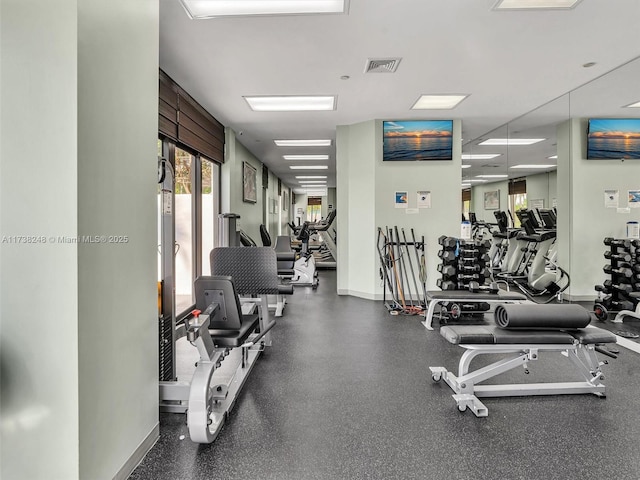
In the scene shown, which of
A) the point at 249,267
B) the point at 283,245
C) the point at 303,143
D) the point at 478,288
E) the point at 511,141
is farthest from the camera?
the point at 303,143

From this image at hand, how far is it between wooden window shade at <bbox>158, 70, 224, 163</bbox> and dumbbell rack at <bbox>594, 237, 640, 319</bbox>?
4.90 metres

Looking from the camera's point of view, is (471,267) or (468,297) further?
(471,267)

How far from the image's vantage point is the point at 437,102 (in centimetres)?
489

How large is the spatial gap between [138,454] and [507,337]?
224 cm

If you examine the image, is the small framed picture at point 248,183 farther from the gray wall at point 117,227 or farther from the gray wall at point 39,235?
the gray wall at point 39,235

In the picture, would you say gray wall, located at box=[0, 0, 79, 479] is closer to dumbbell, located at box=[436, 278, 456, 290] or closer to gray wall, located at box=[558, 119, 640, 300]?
dumbbell, located at box=[436, 278, 456, 290]

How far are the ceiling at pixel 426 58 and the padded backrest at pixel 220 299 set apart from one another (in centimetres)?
204

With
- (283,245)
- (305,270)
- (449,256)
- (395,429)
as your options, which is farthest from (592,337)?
(283,245)

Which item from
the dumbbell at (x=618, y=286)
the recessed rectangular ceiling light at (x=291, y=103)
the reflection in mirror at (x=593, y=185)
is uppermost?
the recessed rectangular ceiling light at (x=291, y=103)

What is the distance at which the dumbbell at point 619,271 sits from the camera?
3.79 meters

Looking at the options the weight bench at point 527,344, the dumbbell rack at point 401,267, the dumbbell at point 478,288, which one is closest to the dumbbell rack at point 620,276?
the dumbbell at point 478,288

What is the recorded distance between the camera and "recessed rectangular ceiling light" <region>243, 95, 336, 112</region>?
4.66m

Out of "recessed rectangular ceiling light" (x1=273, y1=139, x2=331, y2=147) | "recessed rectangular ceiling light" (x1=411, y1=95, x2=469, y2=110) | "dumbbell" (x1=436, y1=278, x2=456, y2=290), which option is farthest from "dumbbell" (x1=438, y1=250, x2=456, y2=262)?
"recessed rectangular ceiling light" (x1=273, y1=139, x2=331, y2=147)

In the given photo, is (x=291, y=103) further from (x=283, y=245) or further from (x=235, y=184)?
(x=283, y=245)
